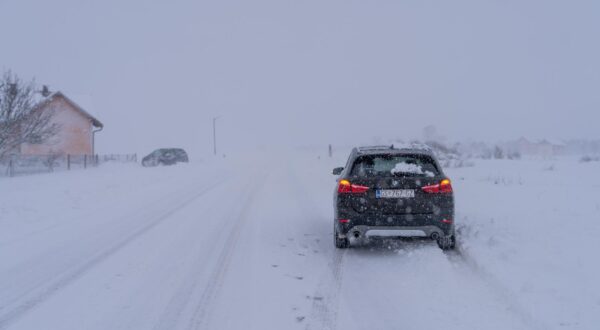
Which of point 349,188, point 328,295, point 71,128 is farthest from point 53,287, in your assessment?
point 71,128

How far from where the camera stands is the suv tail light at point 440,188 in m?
6.52

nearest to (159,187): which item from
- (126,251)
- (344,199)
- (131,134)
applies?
(126,251)

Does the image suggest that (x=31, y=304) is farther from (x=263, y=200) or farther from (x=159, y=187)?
(x=159, y=187)

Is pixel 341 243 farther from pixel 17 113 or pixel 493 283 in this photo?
pixel 17 113

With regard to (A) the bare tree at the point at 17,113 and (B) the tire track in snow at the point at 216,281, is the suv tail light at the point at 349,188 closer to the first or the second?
(B) the tire track in snow at the point at 216,281

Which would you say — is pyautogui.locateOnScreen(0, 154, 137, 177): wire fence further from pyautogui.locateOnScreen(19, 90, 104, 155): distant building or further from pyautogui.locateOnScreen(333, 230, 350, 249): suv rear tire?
pyautogui.locateOnScreen(333, 230, 350, 249): suv rear tire

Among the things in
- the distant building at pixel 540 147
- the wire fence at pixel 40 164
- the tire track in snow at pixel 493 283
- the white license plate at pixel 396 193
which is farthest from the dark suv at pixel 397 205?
the distant building at pixel 540 147

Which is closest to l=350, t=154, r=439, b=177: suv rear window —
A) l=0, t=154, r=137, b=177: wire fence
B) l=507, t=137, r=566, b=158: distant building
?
l=0, t=154, r=137, b=177: wire fence

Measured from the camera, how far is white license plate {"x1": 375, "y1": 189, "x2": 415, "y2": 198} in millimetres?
6492

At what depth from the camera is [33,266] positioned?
6133 millimetres

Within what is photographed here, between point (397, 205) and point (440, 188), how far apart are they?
656 mm

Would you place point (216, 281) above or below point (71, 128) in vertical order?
below

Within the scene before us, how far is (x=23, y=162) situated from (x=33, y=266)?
27.5 metres

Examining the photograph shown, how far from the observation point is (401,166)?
6758mm
